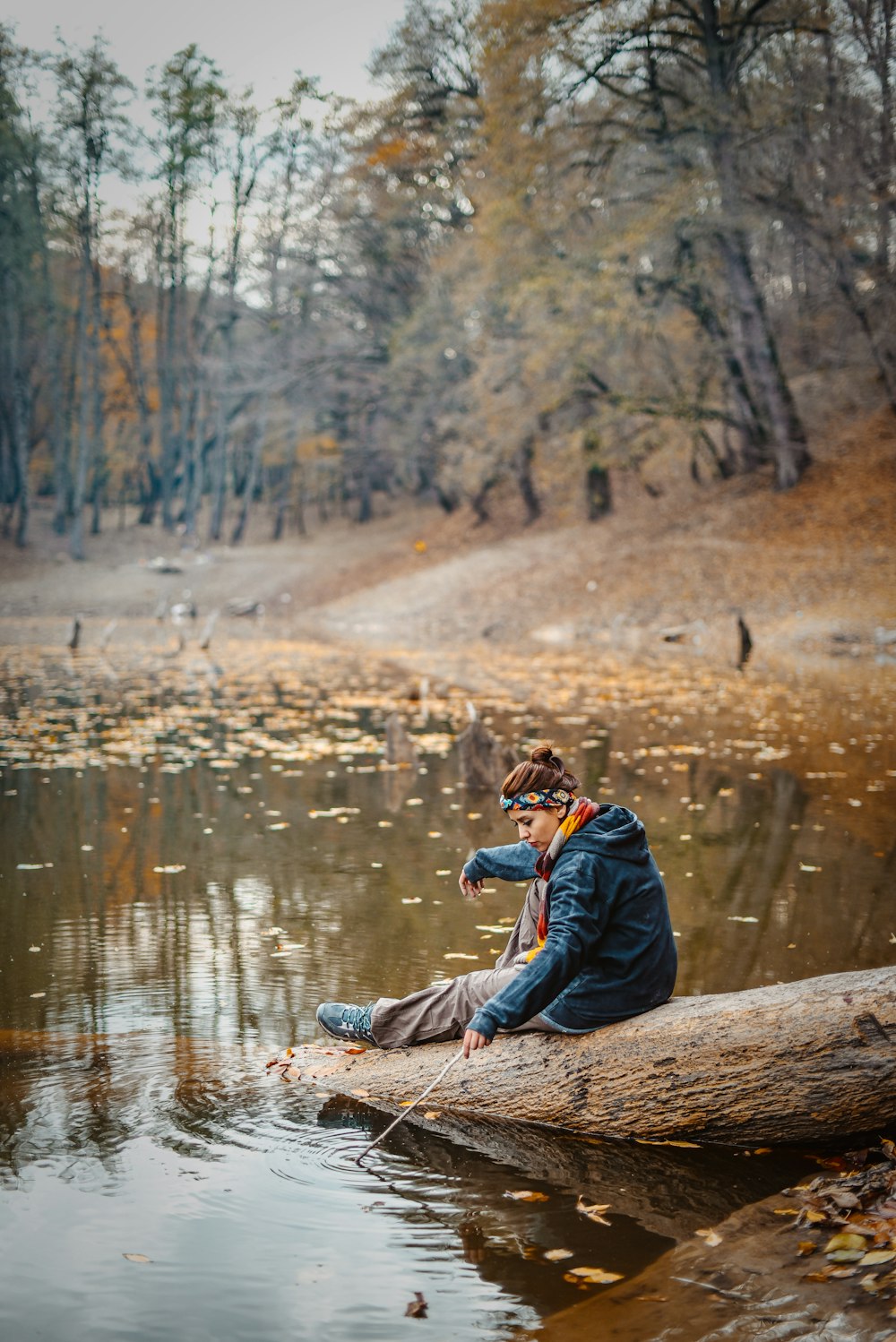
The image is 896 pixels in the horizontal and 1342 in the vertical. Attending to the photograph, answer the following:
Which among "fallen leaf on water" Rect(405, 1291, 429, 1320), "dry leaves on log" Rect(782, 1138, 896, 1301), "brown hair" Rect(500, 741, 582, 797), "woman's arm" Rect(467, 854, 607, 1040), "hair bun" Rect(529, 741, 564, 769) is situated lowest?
"fallen leaf on water" Rect(405, 1291, 429, 1320)

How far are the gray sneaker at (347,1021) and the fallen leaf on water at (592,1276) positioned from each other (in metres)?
1.51

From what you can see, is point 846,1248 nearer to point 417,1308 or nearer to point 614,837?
point 417,1308

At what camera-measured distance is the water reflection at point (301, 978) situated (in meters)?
3.54

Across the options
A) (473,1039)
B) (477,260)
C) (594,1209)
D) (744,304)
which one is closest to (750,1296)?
(594,1209)

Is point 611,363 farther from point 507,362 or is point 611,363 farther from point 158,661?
point 158,661

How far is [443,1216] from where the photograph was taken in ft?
12.6

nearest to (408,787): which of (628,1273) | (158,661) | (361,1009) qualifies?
(361,1009)

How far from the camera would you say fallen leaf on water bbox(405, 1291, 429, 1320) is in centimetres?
330

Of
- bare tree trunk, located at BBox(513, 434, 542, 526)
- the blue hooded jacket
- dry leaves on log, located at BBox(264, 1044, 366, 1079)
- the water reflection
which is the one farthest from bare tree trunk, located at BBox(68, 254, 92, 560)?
the blue hooded jacket

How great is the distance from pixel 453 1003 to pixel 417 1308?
4.61 feet

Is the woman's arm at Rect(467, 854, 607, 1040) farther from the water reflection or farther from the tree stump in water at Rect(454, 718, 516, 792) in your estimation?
the tree stump in water at Rect(454, 718, 516, 792)

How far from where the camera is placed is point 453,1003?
4.64 m

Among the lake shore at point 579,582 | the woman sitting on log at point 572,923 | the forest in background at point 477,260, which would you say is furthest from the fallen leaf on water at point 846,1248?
the forest in background at point 477,260

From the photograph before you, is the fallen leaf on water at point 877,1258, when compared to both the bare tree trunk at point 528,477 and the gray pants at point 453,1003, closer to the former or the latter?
the gray pants at point 453,1003
